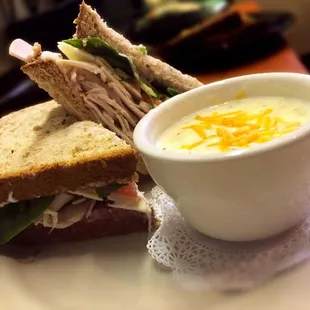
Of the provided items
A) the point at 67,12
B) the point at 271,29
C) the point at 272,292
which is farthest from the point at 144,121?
the point at 67,12

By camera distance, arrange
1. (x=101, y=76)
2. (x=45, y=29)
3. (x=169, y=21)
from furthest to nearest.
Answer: (x=45, y=29) < (x=169, y=21) < (x=101, y=76)

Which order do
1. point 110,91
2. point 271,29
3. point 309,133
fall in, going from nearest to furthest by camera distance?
point 309,133, point 110,91, point 271,29

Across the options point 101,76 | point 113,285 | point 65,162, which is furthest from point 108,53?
point 113,285

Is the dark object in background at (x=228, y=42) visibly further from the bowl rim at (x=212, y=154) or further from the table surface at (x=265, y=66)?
the bowl rim at (x=212, y=154)

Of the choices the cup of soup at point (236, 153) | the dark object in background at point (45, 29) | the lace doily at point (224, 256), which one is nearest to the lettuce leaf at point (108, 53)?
the cup of soup at point (236, 153)

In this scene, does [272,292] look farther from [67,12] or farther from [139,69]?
[67,12]

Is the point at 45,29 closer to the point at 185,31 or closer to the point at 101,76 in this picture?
the point at 185,31
